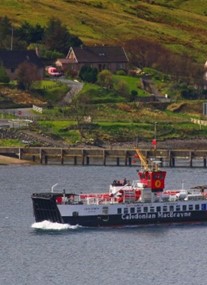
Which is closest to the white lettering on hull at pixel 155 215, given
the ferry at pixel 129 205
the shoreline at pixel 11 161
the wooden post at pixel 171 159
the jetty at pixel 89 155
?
the ferry at pixel 129 205

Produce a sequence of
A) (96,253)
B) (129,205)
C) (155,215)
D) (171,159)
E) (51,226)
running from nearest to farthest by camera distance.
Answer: (96,253), (51,226), (129,205), (155,215), (171,159)

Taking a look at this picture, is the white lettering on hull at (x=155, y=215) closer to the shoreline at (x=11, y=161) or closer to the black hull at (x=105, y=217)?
the black hull at (x=105, y=217)

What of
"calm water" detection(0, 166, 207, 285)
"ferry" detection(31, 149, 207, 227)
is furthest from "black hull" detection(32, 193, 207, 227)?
"calm water" detection(0, 166, 207, 285)

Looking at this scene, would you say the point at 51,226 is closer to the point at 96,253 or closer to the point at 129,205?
the point at 129,205

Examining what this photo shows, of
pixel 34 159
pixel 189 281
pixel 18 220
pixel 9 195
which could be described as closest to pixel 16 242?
pixel 18 220

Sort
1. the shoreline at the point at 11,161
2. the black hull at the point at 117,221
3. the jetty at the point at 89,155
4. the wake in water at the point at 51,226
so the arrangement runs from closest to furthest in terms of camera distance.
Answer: the wake in water at the point at 51,226 < the black hull at the point at 117,221 < the shoreline at the point at 11,161 < the jetty at the point at 89,155

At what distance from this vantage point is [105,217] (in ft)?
422

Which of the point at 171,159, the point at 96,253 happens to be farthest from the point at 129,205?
the point at 171,159

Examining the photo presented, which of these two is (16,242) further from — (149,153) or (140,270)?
(149,153)

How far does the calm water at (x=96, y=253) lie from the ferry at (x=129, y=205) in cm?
99

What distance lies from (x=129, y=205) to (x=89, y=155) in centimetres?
5837

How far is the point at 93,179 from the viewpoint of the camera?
16525 cm

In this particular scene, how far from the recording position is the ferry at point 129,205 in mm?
127000

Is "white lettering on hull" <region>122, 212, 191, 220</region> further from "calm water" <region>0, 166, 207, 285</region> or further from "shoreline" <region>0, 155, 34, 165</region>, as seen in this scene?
"shoreline" <region>0, 155, 34, 165</region>
